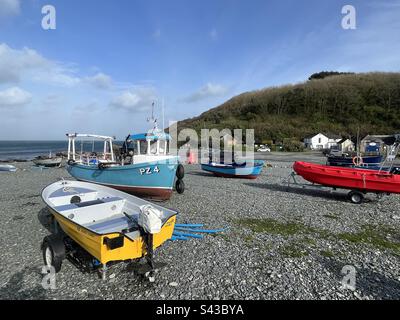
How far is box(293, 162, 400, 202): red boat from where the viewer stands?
35.2ft

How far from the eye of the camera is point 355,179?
1132 cm

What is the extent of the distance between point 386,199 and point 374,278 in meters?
8.82

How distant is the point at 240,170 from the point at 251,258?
1254cm

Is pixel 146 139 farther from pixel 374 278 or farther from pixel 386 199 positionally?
pixel 386 199

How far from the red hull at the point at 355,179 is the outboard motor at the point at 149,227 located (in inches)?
393

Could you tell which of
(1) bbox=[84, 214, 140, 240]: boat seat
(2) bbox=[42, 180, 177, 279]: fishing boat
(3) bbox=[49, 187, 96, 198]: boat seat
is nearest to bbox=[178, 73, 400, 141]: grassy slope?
(3) bbox=[49, 187, 96, 198]: boat seat

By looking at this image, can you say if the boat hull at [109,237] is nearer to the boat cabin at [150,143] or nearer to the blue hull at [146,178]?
the blue hull at [146,178]

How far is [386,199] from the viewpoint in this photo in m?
12.1

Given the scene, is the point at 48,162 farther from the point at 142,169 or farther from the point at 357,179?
the point at 357,179

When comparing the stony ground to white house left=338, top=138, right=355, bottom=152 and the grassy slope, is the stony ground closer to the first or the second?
white house left=338, top=138, right=355, bottom=152

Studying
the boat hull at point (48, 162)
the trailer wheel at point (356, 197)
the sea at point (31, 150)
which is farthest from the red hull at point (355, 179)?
the boat hull at point (48, 162)

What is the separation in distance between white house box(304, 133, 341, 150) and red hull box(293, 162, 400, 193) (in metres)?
56.7

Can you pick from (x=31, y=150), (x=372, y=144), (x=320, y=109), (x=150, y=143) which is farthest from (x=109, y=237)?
(x=320, y=109)
